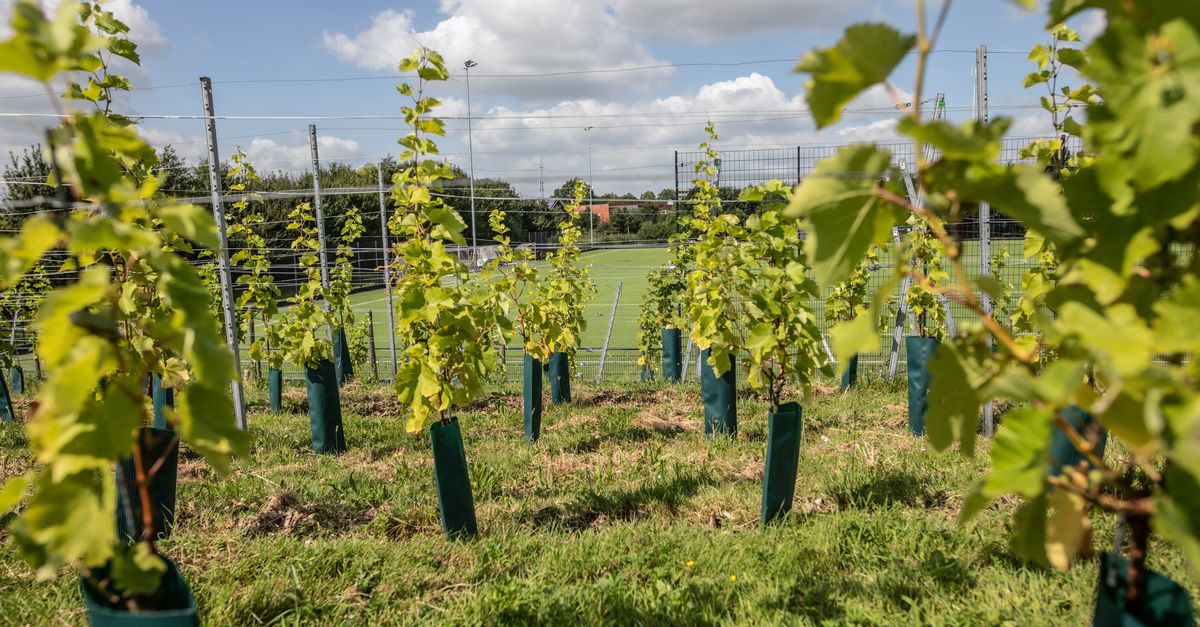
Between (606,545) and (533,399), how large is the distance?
2.55 m

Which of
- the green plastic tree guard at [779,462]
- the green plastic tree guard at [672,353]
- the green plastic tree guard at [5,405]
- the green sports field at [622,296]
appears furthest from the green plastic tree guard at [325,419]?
the green sports field at [622,296]

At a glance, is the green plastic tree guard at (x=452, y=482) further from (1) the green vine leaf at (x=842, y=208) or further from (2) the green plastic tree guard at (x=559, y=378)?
(2) the green plastic tree guard at (x=559, y=378)

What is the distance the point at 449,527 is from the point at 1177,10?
3226mm

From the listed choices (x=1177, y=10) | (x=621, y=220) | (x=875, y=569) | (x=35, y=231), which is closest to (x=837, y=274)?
(x=1177, y=10)

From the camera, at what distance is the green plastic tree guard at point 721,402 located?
5227mm

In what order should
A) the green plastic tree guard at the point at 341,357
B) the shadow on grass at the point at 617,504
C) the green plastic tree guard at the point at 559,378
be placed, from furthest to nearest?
the green plastic tree guard at the point at 341,357
the green plastic tree guard at the point at 559,378
the shadow on grass at the point at 617,504

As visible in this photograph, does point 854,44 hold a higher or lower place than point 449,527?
higher

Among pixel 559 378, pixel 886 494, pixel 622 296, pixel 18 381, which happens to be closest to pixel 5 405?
pixel 18 381

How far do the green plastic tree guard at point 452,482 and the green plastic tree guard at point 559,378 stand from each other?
357cm

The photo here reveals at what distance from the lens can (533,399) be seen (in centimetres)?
556

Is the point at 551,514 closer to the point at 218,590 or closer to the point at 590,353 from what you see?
the point at 218,590

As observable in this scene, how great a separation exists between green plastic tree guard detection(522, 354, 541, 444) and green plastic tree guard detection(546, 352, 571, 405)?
1215 millimetres

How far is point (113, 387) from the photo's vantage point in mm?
1197

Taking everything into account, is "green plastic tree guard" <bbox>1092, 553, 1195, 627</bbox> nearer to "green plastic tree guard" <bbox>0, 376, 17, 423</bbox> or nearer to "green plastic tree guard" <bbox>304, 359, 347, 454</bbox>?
"green plastic tree guard" <bbox>304, 359, 347, 454</bbox>
